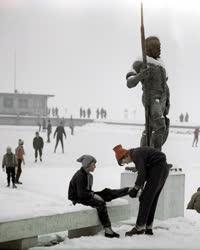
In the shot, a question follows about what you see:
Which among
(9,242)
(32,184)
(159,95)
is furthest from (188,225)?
(32,184)

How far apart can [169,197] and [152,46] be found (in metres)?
2.34

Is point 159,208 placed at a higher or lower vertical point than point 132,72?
lower

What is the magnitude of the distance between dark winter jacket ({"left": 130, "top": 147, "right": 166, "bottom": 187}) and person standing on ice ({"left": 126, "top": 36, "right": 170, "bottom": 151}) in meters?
1.69

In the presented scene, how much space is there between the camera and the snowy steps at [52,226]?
19.5ft

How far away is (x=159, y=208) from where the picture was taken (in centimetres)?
817

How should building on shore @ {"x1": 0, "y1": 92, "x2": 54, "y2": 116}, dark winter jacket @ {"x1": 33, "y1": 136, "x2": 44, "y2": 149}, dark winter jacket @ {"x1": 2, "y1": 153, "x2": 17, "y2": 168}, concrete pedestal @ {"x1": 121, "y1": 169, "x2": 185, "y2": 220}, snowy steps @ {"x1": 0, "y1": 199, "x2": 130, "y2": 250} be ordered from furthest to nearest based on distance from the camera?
building on shore @ {"x1": 0, "y1": 92, "x2": 54, "y2": 116}, dark winter jacket @ {"x1": 33, "y1": 136, "x2": 44, "y2": 149}, dark winter jacket @ {"x1": 2, "y1": 153, "x2": 17, "y2": 168}, concrete pedestal @ {"x1": 121, "y1": 169, "x2": 185, "y2": 220}, snowy steps @ {"x1": 0, "y1": 199, "x2": 130, "y2": 250}

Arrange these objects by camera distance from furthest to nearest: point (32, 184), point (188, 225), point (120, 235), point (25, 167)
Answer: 1. point (25, 167)
2. point (32, 184)
3. point (188, 225)
4. point (120, 235)

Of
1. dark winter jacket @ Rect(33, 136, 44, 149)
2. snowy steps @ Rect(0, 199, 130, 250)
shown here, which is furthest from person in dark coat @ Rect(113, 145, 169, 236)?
dark winter jacket @ Rect(33, 136, 44, 149)

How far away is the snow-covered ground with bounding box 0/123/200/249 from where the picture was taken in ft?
20.9

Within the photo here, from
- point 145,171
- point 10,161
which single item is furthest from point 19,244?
point 10,161

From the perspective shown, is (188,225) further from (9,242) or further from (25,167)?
(25,167)

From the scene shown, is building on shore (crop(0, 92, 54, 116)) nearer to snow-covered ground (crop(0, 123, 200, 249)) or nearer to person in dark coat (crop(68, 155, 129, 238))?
snow-covered ground (crop(0, 123, 200, 249))

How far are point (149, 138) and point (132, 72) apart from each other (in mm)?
1031

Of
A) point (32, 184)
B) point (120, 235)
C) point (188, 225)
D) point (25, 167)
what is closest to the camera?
point (120, 235)
